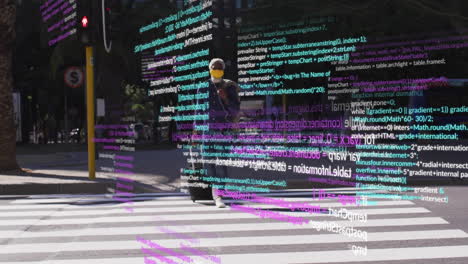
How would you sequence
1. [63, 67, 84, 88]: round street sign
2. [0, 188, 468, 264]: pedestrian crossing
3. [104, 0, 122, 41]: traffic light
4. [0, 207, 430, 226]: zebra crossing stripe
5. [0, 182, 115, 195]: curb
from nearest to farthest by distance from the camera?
[0, 188, 468, 264]: pedestrian crossing < [0, 207, 430, 226]: zebra crossing stripe < [104, 0, 122, 41]: traffic light < [0, 182, 115, 195]: curb < [63, 67, 84, 88]: round street sign

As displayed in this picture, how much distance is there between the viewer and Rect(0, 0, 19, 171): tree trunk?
11.4 metres

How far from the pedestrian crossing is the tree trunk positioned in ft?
12.8

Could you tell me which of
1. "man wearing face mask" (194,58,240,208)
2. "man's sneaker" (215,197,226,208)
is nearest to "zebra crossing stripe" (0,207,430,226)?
"man's sneaker" (215,197,226,208)

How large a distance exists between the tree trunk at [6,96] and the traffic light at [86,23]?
288cm

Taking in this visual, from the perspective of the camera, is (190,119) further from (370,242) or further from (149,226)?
(149,226)

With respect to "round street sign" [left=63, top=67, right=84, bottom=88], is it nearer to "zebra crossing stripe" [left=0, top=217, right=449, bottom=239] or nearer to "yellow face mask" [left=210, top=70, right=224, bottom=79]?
"zebra crossing stripe" [left=0, top=217, right=449, bottom=239]

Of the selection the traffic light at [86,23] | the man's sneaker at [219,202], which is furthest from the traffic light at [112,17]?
the man's sneaker at [219,202]

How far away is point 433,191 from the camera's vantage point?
6.49 ft

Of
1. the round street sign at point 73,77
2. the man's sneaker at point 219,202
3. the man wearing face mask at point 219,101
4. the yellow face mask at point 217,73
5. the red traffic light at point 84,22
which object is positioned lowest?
the man's sneaker at point 219,202

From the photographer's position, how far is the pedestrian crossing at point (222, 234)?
4.56m

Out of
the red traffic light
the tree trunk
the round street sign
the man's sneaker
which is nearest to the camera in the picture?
the man's sneaker

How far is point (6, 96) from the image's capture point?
37.6 ft

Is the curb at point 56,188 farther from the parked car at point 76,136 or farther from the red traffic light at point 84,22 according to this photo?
the parked car at point 76,136

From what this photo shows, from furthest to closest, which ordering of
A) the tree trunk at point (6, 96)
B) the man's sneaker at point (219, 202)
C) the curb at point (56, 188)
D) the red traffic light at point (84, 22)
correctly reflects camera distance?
the tree trunk at point (6, 96) → the red traffic light at point (84, 22) → the curb at point (56, 188) → the man's sneaker at point (219, 202)
